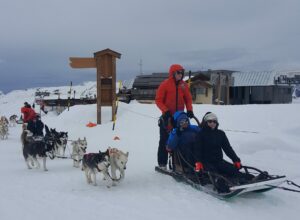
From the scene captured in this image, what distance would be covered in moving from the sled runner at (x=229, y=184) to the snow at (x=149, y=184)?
0.41 feet

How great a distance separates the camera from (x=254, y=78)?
91.7 ft

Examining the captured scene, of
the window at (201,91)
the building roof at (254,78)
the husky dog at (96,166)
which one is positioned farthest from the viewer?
the building roof at (254,78)

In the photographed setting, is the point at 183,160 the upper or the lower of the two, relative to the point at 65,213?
upper

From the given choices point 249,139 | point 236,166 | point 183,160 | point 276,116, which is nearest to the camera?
point 236,166

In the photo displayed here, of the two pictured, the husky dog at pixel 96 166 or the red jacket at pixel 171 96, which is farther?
the red jacket at pixel 171 96

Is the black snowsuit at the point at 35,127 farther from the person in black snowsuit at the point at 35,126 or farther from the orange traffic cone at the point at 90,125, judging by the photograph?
the orange traffic cone at the point at 90,125

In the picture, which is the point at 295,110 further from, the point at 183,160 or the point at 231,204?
the point at 231,204

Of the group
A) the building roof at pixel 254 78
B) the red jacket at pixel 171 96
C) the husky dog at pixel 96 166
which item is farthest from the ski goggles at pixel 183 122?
the building roof at pixel 254 78

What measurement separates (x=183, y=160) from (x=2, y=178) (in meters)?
3.83

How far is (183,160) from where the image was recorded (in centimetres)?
654

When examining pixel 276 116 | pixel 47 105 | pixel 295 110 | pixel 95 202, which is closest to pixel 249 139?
pixel 276 116

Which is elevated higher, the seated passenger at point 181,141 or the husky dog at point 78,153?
the seated passenger at point 181,141

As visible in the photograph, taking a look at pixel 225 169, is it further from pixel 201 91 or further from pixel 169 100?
pixel 201 91

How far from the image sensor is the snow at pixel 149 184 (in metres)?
4.91
